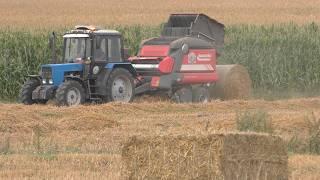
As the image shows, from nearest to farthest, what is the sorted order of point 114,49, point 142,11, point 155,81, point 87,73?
point 87,73, point 114,49, point 155,81, point 142,11

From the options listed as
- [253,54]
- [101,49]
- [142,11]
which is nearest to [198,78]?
[101,49]

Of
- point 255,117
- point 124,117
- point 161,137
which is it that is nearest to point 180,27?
point 124,117

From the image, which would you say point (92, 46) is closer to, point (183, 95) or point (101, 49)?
point (101, 49)

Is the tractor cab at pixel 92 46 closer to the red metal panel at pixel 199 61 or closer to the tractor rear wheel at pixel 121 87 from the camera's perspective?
the tractor rear wheel at pixel 121 87

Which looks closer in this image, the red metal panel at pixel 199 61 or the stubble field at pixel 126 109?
the stubble field at pixel 126 109

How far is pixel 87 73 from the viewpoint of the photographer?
22359 millimetres

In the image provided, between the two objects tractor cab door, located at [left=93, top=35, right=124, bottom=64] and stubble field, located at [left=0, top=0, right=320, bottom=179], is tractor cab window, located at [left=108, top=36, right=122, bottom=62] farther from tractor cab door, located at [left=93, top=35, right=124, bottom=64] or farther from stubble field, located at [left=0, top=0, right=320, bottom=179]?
stubble field, located at [left=0, top=0, right=320, bottom=179]

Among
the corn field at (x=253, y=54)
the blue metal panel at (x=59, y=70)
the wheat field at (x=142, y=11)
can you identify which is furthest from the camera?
the wheat field at (x=142, y=11)

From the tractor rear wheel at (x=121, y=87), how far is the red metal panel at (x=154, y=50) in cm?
150

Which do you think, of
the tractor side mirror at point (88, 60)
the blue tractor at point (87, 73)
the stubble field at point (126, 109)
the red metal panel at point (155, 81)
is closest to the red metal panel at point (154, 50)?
the red metal panel at point (155, 81)

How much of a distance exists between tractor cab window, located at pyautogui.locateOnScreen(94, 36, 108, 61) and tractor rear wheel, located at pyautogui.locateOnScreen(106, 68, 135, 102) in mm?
491

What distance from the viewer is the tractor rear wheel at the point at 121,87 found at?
22.6m

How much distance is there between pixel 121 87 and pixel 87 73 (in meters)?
1.10

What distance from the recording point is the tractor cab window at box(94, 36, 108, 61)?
22297 mm
